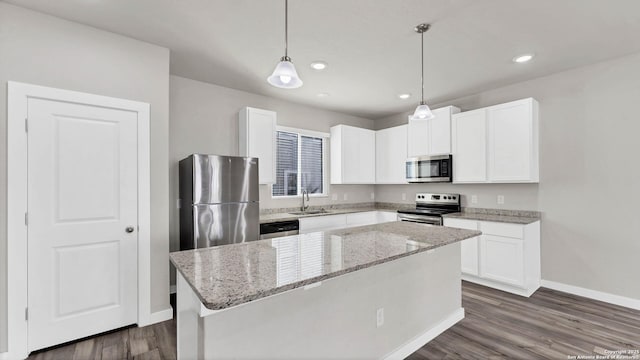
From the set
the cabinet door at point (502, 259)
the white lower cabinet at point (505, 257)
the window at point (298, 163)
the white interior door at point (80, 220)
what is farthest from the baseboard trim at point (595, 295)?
the white interior door at point (80, 220)

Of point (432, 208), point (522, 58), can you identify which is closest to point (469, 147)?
point (432, 208)

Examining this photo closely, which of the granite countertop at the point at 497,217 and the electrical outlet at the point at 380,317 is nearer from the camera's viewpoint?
the electrical outlet at the point at 380,317

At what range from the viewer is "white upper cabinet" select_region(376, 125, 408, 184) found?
15.9 ft

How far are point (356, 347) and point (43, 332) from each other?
2.47m

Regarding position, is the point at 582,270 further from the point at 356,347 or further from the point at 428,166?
the point at 356,347

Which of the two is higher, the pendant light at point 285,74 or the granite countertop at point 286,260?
the pendant light at point 285,74

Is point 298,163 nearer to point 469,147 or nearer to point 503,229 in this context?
point 469,147

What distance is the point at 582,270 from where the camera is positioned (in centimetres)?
326

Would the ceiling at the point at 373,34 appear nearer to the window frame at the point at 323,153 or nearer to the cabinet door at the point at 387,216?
the window frame at the point at 323,153

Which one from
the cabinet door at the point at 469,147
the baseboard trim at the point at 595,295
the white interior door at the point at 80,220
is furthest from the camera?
the cabinet door at the point at 469,147

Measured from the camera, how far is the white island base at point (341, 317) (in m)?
1.35

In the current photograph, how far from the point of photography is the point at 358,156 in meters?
5.06

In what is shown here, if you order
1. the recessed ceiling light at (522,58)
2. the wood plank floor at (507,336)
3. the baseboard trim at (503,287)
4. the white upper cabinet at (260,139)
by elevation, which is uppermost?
the recessed ceiling light at (522,58)

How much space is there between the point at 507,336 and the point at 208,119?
3972 millimetres
